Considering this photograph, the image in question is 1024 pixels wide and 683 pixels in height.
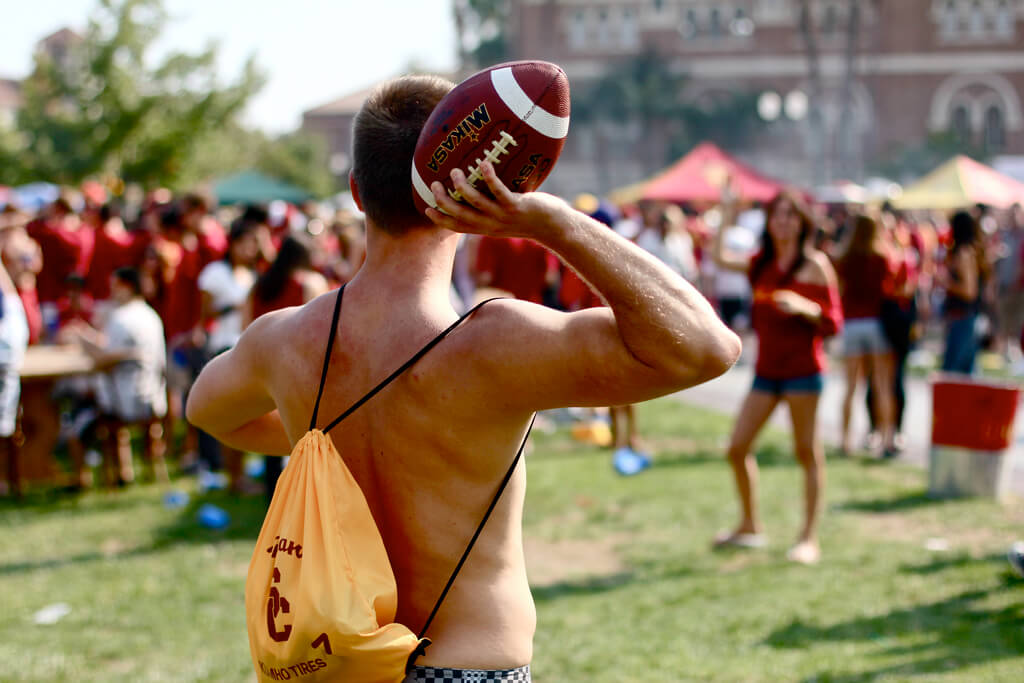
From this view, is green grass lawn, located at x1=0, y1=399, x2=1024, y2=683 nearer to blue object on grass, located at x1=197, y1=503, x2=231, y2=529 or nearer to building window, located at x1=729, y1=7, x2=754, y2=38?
blue object on grass, located at x1=197, y1=503, x2=231, y2=529

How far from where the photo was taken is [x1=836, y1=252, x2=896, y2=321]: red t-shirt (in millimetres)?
9430

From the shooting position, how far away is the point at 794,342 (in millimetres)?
6562

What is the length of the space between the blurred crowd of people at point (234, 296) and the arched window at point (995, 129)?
4919 cm

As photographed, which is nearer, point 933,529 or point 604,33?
point 933,529

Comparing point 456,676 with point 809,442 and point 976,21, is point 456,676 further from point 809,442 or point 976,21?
point 976,21

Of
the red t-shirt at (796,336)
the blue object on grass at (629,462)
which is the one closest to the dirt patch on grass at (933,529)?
the red t-shirt at (796,336)

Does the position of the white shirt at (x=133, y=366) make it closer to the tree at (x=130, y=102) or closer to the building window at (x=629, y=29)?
the tree at (x=130, y=102)

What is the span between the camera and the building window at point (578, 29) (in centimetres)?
5803

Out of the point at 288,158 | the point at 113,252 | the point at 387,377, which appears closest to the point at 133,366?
the point at 113,252

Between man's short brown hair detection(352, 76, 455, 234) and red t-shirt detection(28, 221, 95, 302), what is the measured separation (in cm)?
966

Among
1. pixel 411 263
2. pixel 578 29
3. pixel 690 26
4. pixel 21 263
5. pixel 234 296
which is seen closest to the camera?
pixel 411 263

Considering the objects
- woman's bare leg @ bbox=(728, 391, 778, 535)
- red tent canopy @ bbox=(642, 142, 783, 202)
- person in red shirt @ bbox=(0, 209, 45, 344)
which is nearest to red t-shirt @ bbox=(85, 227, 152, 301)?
person in red shirt @ bbox=(0, 209, 45, 344)

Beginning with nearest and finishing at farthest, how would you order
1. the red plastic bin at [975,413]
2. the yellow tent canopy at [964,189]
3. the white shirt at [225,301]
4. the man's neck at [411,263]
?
the man's neck at [411,263] < the red plastic bin at [975,413] < the white shirt at [225,301] < the yellow tent canopy at [964,189]

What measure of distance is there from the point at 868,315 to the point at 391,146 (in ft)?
27.1
